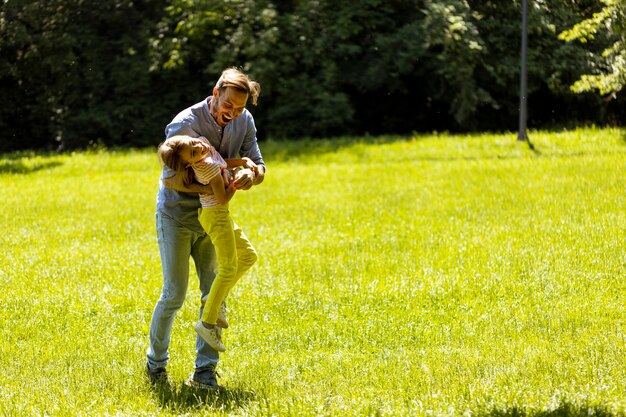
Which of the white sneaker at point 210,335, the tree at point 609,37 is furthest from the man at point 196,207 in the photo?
the tree at point 609,37

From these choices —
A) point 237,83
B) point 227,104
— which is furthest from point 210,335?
point 237,83

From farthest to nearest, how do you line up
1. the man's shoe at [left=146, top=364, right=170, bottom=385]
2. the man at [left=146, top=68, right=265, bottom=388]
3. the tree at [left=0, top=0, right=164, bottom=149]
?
the tree at [left=0, top=0, right=164, bottom=149], the man's shoe at [left=146, top=364, right=170, bottom=385], the man at [left=146, top=68, right=265, bottom=388]

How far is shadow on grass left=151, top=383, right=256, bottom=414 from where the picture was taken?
585 centimetres

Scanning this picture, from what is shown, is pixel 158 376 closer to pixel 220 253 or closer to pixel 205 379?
pixel 205 379

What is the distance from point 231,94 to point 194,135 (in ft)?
1.15

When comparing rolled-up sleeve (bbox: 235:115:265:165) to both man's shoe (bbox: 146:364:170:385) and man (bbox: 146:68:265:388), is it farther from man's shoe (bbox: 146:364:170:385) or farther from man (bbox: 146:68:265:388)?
man's shoe (bbox: 146:364:170:385)

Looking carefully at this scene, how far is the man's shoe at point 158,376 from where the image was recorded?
6.29 m

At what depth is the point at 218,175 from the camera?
5.67 m

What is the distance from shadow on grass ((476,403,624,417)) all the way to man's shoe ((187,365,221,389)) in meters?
1.70

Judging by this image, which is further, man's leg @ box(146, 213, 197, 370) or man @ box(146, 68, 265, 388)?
man's leg @ box(146, 213, 197, 370)

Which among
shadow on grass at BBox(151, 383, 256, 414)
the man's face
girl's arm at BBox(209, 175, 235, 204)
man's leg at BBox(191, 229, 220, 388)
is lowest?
shadow on grass at BBox(151, 383, 256, 414)

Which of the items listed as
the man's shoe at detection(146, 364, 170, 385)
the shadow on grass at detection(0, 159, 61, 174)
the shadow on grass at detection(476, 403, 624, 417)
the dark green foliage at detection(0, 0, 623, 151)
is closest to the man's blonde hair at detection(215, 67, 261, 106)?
the man's shoe at detection(146, 364, 170, 385)

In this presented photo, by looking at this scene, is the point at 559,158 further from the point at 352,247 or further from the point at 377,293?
the point at 377,293

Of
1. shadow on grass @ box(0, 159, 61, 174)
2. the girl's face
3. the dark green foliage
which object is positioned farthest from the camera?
the dark green foliage
